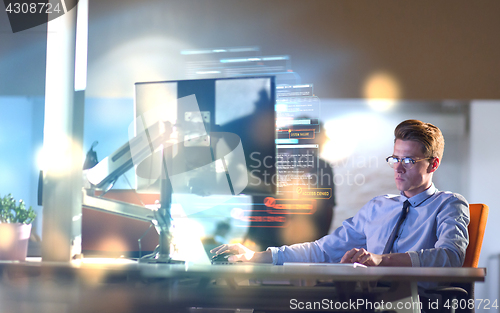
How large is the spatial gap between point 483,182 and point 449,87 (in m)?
0.80

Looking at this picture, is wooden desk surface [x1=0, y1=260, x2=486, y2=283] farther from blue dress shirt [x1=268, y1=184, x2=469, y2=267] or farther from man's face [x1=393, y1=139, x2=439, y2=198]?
man's face [x1=393, y1=139, x2=439, y2=198]

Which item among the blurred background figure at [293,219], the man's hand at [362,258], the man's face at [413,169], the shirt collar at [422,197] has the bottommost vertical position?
the blurred background figure at [293,219]

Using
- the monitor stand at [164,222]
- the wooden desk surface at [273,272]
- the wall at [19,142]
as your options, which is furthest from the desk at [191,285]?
the wall at [19,142]

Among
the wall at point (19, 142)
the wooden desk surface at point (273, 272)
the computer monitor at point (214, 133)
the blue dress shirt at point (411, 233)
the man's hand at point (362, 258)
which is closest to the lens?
the wooden desk surface at point (273, 272)

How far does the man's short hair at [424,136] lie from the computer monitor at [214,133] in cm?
58

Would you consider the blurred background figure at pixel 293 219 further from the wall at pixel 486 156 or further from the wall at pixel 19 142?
the wall at pixel 19 142

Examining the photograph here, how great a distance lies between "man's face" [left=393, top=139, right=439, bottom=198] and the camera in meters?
1.56

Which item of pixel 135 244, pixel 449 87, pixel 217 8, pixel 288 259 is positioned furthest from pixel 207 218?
pixel 449 87

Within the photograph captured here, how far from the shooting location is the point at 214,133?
5.13 feet

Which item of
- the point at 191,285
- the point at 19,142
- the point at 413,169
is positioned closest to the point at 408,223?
the point at 413,169

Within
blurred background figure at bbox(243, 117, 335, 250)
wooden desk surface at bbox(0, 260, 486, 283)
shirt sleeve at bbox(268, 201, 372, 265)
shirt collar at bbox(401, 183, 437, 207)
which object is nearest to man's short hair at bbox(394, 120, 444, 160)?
Result: shirt collar at bbox(401, 183, 437, 207)

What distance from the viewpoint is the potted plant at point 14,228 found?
140 cm

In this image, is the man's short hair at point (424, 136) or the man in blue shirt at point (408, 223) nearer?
the man in blue shirt at point (408, 223)

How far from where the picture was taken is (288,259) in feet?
5.12
